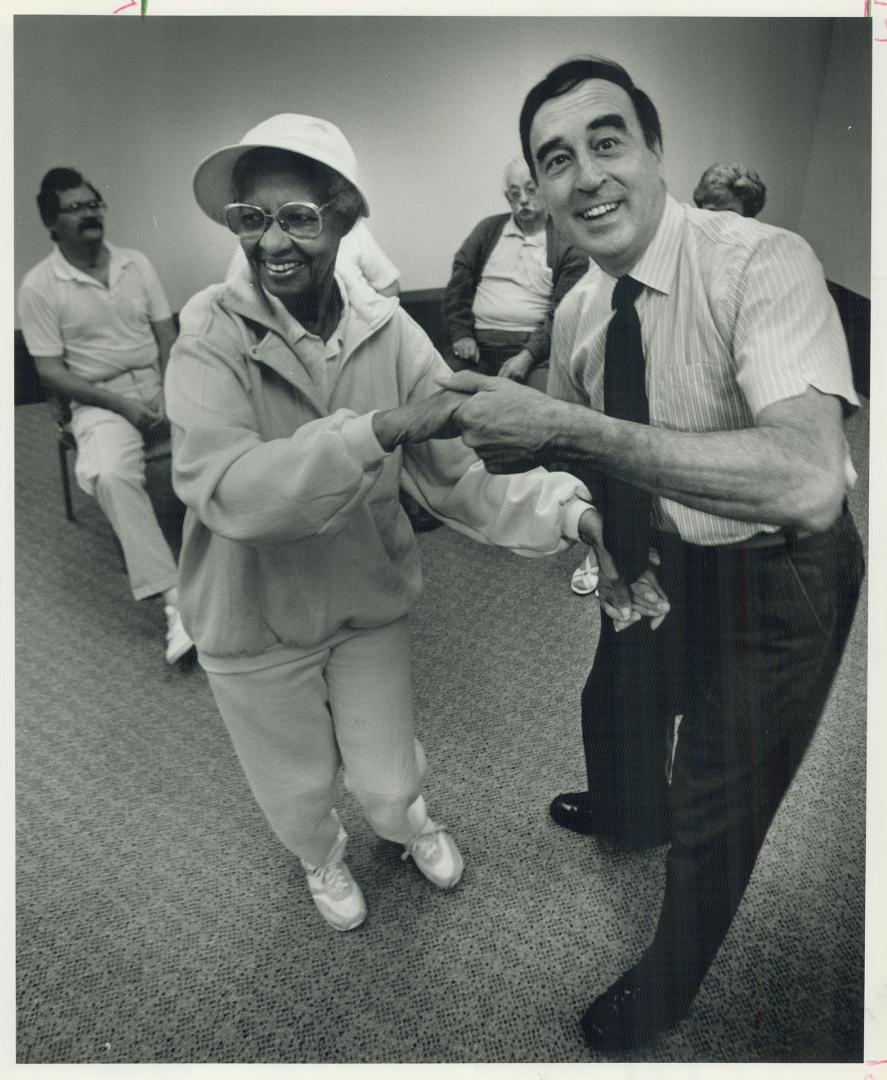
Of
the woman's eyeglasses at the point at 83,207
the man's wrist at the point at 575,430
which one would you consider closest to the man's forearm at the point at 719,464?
the man's wrist at the point at 575,430

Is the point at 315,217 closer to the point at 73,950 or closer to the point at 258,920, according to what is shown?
the point at 258,920

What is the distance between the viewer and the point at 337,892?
1825 mm

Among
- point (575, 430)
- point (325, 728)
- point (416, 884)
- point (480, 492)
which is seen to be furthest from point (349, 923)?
point (575, 430)

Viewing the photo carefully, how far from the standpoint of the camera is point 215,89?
1.28m

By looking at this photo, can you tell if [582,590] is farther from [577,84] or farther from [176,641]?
[176,641]

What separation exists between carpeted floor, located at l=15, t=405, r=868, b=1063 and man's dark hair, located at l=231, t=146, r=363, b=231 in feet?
2.42

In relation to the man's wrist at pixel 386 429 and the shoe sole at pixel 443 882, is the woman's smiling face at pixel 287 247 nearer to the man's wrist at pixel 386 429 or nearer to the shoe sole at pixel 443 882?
the man's wrist at pixel 386 429

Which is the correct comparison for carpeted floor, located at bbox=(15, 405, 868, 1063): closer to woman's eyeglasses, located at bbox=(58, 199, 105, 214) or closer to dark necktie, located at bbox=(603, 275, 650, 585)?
dark necktie, located at bbox=(603, 275, 650, 585)

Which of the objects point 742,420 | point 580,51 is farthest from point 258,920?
point 580,51

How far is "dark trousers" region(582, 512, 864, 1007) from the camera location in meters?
1.31

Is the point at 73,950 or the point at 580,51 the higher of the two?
the point at 580,51

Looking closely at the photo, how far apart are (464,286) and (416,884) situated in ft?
4.52

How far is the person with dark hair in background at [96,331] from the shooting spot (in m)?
1.36
